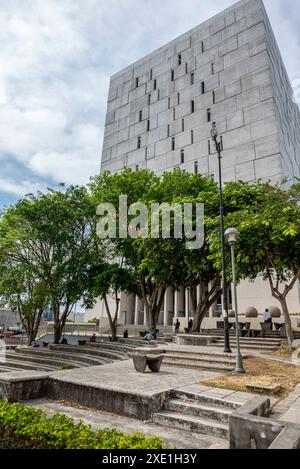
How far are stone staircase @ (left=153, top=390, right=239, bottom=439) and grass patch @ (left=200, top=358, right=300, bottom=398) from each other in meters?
1.30

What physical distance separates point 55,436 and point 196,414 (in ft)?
10.1

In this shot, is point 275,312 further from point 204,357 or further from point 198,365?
point 198,365

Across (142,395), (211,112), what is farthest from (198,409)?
(211,112)

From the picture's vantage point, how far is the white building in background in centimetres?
3181

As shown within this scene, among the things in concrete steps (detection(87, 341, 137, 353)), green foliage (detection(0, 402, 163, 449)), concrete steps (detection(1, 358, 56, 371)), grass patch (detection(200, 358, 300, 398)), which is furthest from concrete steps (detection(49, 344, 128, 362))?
green foliage (detection(0, 402, 163, 449))

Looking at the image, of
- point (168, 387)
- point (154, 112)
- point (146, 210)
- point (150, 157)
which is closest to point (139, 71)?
point (154, 112)

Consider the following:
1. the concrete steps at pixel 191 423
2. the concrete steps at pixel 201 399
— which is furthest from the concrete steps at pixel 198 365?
the concrete steps at pixel 191 423

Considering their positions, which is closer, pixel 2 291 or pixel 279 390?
pixel 279 390

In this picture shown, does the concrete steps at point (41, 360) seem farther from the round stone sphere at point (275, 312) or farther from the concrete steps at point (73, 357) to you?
the round stone sphere at point (275, 312)

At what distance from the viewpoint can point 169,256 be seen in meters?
18.0

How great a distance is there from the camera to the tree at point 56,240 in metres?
20.5

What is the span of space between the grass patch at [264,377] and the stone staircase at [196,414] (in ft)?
4.26
